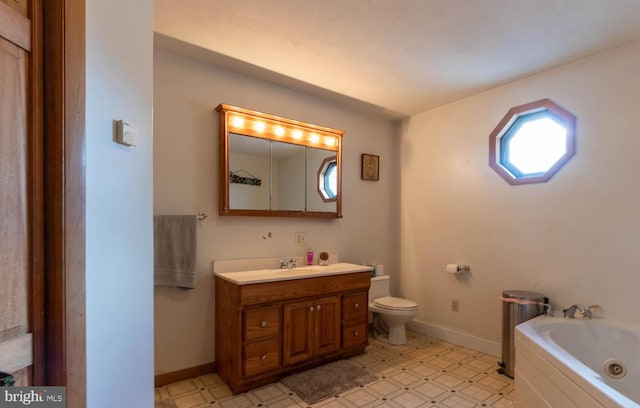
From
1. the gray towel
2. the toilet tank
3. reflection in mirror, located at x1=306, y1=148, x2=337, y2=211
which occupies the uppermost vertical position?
reflection in mirror, located at x1=306, y1=148, x2=337, y2=211

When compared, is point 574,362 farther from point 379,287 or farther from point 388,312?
point 379,287

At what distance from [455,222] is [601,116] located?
1.44 meters

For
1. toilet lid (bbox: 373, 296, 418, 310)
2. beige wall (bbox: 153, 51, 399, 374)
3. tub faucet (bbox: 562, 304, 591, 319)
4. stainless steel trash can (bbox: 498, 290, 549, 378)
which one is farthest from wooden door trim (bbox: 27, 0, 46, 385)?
tub faucet (bbox: 562, 304, 591, 319)

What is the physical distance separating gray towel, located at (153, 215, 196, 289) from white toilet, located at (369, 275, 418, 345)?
70.4 inches

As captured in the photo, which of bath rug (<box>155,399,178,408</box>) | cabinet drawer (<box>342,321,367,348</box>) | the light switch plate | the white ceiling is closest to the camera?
the light switch plate

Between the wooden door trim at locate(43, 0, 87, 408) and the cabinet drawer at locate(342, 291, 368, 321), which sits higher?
the wooden door trim at locate(43, 0, 87, 408)

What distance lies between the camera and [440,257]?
135 inches

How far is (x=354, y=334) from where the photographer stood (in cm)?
286

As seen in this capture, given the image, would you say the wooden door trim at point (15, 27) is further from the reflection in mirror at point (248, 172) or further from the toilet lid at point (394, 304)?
the toilet lid at point (394, 304)

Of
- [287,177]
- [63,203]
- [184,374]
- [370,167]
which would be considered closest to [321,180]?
[287,177]

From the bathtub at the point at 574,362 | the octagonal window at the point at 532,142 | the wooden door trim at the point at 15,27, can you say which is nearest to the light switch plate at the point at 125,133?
the wooden door trim at the point at 15,27

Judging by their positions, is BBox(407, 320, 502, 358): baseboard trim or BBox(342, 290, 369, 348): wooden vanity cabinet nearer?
BBox(342, 290, 369, 348): wooden vanity cabinet

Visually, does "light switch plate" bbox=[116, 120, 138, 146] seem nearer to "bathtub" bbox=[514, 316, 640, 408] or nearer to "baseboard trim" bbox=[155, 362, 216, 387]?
"baseboard trim" bbox=[155, 362, 216, 387]

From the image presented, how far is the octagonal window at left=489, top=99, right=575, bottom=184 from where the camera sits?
8.46ft
